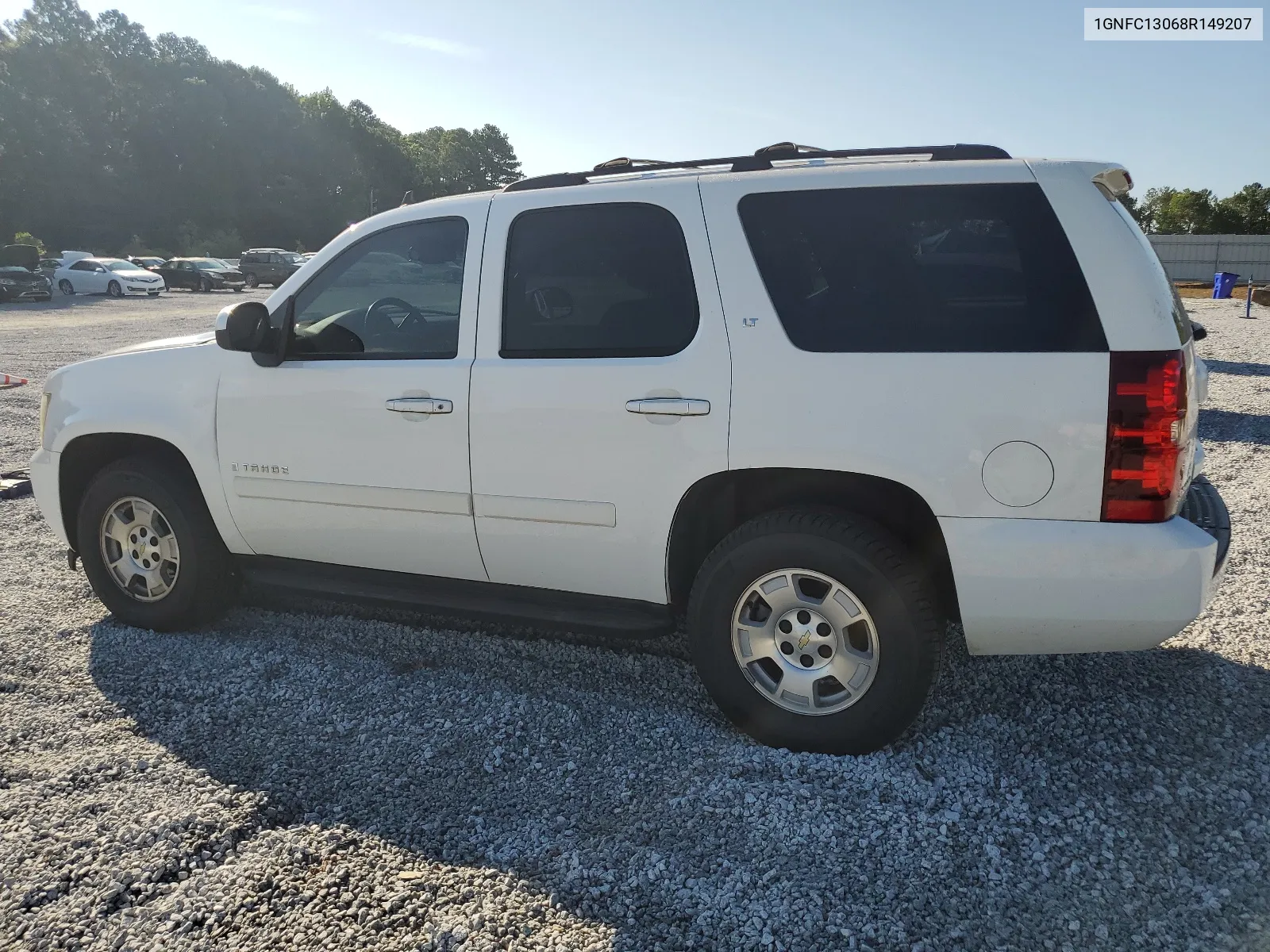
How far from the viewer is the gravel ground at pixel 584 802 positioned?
2.67 meters

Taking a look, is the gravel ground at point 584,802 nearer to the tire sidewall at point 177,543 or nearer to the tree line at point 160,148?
the tire sidewall at point 177,543

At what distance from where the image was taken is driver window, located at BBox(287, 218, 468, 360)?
13.0 feet

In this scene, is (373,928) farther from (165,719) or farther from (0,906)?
(165,719)

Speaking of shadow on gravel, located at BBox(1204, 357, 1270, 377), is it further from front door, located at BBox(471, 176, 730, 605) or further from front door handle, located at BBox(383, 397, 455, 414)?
front door handle, located at BBox(383, 397, 455, 414)

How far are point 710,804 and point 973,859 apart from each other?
2.66 feet

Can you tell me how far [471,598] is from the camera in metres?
3.99

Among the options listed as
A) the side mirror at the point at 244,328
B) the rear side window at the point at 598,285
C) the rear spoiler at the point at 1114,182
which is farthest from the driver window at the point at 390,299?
the rear spoiler at the point at 1114,182

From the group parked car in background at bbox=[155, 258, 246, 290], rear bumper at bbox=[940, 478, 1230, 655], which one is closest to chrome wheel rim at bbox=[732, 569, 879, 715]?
rear bumper at bbox=[940, 478, 1230, 655]

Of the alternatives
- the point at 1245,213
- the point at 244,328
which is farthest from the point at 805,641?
the point at 1245,213

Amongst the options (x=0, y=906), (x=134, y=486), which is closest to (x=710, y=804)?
(x=0, y=906)

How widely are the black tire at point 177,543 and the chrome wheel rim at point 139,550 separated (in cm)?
3

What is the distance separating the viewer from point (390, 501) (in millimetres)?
4020

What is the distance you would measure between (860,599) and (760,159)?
65.2 inches

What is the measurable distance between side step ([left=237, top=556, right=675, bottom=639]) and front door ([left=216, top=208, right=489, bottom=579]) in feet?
0.22
